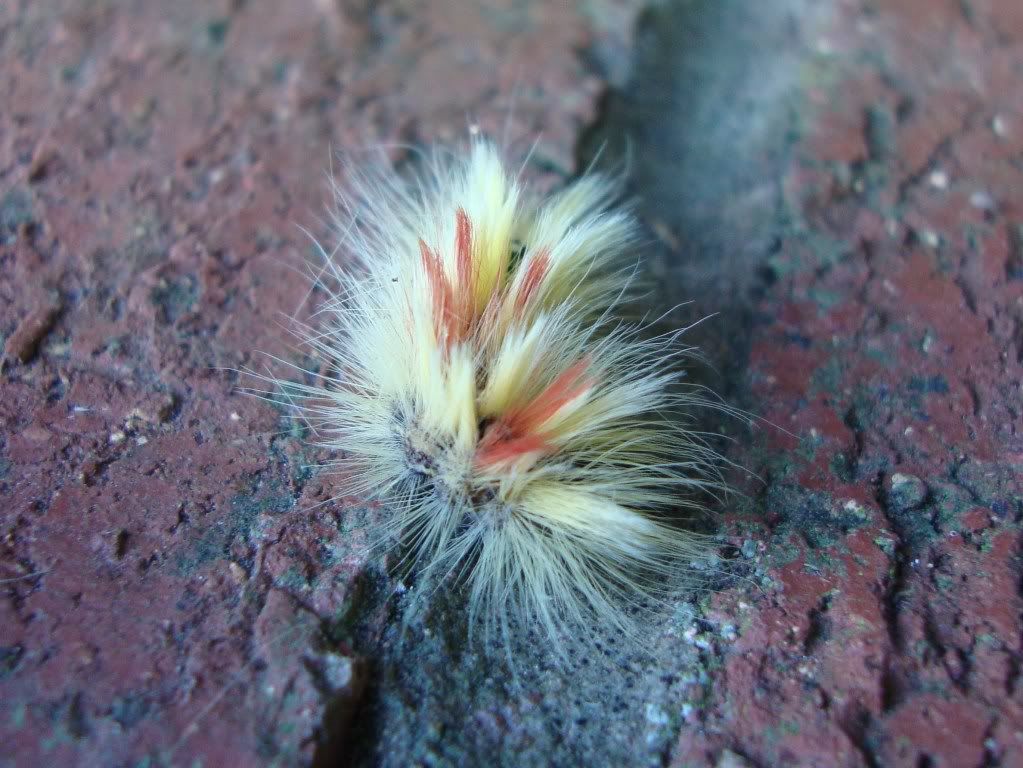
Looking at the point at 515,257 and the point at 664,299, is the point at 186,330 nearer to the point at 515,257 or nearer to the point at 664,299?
the point at 515,257

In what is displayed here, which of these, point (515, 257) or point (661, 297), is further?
point (661, 297)

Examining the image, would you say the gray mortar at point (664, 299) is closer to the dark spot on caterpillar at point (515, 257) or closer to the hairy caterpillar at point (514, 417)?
the hairy caterpillar at point (514, 417)

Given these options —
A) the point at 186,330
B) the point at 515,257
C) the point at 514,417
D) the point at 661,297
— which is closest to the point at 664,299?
the point at 661,297

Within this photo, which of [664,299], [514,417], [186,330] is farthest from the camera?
[664,299]

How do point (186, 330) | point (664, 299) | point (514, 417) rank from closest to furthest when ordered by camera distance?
point (514, 417), point (186, 330), point (664, 299)

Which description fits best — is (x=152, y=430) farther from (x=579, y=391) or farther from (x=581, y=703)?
(x=581, y=703)

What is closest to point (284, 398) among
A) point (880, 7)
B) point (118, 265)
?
point (118, 265)
